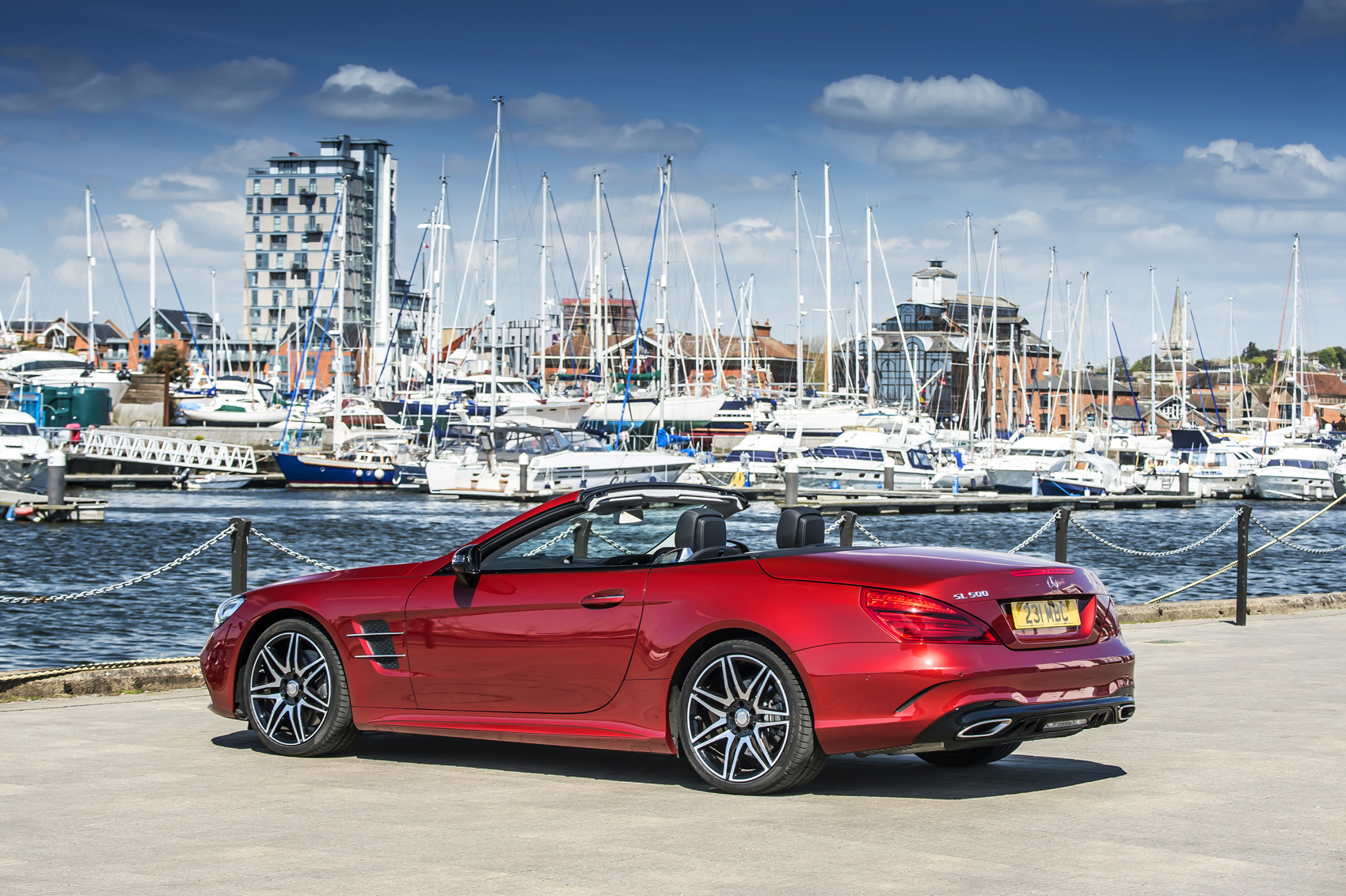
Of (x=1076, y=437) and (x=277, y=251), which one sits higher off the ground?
(x=277, y=251)

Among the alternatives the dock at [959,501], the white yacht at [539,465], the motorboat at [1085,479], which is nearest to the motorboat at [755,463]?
the white yacht at [539,465]

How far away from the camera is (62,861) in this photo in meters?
5.03

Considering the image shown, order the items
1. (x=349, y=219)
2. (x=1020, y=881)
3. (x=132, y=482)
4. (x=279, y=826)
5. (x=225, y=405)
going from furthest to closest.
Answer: (x=349, y=219) < (x=225, y=405) < (x=132, y=482) < (x=279, y=826) < (x=1020, y=881)

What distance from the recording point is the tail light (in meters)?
5.87

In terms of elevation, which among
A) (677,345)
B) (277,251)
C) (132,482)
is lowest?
(132,482)

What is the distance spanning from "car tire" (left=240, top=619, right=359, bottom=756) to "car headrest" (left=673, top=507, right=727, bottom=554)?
2008 mm

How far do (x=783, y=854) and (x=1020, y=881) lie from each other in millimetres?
860

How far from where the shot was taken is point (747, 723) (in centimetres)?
621

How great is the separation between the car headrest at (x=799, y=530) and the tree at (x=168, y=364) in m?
103

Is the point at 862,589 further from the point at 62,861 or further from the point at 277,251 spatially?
the point at 277,251

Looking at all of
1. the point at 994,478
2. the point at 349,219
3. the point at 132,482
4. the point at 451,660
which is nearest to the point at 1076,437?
the point at 994,478

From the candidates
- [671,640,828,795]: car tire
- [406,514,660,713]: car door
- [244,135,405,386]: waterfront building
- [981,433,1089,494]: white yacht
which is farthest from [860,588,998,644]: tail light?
[244,135,405,386]: waterfront building

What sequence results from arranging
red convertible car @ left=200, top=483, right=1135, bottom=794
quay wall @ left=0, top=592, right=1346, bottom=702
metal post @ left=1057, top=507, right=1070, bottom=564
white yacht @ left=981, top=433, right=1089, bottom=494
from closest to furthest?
red convertible car @ left=200, top=483, right=1135, bottom=794 < quay wall @ left=0, top=592, right=1346, bottom=702 < metal post @ left=1057, top=507, right=1070, bottom=564 < white yacht @ left=981, top=433, right=1089, bottom=494

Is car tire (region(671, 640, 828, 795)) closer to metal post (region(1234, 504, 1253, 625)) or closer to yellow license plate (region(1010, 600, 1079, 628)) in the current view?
yellow license plate (region(1010, 600, 1079, 628))
